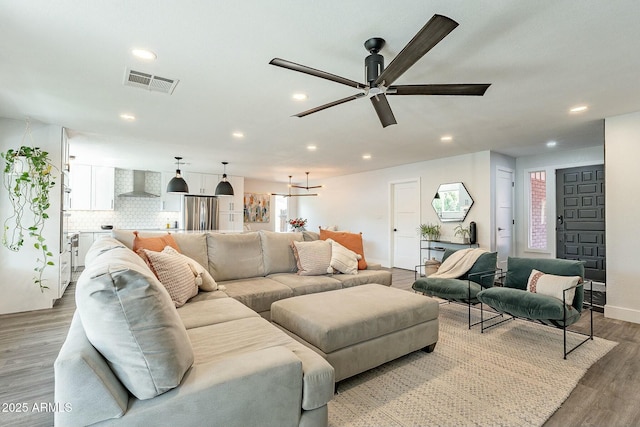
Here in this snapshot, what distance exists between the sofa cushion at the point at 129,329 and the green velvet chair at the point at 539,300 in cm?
294

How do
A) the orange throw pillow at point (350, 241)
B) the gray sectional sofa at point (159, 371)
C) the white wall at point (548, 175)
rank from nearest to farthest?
the gray sectional sofa at point (159, 371) < the orange throw pillow at point (350, 241) < the white wall at point (548, 175)

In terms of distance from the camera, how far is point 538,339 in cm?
297

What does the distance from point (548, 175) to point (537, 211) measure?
0.75 metres

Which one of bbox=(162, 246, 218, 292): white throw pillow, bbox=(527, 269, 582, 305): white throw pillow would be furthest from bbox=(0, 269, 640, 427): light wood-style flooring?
bbox=(162, 246, 218, 292): white throw pillow

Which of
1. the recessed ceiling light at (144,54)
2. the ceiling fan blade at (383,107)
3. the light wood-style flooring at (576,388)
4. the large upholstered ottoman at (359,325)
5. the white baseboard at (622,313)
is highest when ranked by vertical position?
the recessed ceiling light at (144,54)

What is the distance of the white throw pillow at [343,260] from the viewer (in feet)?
12.0

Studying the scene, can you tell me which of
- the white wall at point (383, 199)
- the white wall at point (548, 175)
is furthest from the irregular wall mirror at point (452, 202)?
the white wall at point (548, 175)

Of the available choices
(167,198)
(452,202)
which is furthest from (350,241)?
(167,198)

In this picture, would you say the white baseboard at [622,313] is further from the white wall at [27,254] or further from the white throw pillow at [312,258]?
the white wall at [27,254]

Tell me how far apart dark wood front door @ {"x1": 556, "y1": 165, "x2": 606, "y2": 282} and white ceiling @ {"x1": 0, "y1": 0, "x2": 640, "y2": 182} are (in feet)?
3.57

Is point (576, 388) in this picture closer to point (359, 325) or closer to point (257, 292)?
point (359, 325)

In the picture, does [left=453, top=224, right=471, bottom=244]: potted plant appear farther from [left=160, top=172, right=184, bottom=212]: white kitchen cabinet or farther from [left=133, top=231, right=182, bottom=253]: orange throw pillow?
[left=160, top=172, right=184, bottom=212]: white kitchen cabinet

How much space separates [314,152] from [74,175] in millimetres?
5547

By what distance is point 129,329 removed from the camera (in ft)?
3.59
